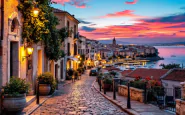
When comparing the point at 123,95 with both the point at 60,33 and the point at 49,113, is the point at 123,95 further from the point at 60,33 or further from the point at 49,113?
the point at 60,33

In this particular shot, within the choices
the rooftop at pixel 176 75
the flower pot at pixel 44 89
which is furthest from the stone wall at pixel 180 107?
the rooftop at pixel 176 75

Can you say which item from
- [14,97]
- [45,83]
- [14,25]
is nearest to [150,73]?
[45,83]

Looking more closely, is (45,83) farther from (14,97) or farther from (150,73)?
(150,73)

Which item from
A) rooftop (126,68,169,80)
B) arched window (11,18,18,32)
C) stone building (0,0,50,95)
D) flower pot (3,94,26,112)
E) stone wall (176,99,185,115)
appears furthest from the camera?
rooftop (126,68,169,80)

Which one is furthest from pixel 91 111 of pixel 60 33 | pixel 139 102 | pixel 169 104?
pixel 60 33

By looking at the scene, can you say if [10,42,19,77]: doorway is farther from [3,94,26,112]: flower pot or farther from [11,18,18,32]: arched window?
[3,94,26,112]: flower pot

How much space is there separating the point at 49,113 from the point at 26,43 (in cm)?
476

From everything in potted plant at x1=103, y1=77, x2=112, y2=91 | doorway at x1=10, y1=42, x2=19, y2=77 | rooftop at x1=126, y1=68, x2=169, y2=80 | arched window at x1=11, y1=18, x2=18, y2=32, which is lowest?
rooftop at x1=126, y1=68, x2=169, y2=80

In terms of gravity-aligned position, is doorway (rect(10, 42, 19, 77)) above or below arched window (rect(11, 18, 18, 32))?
below

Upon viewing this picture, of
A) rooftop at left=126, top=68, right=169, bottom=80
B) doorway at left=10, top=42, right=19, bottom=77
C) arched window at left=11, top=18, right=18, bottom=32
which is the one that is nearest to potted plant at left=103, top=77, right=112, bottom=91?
doorway at left=10, top=42, right=19, bottom=77

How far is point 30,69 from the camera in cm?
1370

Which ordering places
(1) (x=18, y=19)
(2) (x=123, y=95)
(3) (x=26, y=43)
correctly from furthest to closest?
(2) (x=123, y=95) < (3) (x=26, y=43) < (1) (x=18, y=19)

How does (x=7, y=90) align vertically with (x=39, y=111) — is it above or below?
above

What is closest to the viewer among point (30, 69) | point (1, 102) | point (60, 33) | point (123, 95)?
point (1, 102)
